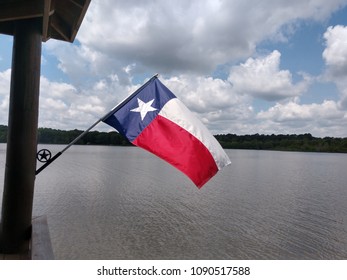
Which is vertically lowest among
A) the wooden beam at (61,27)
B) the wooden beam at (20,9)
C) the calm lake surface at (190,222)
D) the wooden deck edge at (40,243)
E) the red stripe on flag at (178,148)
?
the calm lake surface at (190,222)

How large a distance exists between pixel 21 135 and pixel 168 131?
1.73 metres

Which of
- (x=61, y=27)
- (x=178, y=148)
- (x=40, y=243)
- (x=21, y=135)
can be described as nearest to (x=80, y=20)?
(x=61, y=27)

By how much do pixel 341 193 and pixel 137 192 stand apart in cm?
1307

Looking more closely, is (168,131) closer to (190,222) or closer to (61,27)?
(61,27)

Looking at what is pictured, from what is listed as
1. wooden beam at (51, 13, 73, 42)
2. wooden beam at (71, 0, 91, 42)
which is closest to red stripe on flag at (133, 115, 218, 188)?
wooden beam at (71, 0, 91, 42)

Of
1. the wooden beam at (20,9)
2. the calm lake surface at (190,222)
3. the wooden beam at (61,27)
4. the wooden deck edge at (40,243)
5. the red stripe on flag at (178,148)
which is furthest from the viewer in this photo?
the calm lake surface at (190,222)

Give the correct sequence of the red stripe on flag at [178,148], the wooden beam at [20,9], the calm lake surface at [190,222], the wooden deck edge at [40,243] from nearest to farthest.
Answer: the wooden deck edge at [40,243], the red stripe on flag at [178,148], the wooden beam at [20,9], the calm lake surface at [190,222]

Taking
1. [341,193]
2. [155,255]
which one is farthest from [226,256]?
[341,193]

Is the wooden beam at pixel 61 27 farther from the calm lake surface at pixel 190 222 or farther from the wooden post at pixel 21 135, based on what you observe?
the calm lake surface at pixel 190 222

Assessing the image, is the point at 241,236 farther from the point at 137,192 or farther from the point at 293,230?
the point at 137,192

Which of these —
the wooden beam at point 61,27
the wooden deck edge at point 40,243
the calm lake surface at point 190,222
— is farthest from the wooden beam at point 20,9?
the calm lake surface at point 190,222

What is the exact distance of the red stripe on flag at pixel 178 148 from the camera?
3.78 metres

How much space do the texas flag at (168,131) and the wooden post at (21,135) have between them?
3.12 feet

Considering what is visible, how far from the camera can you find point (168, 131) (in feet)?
13.0
